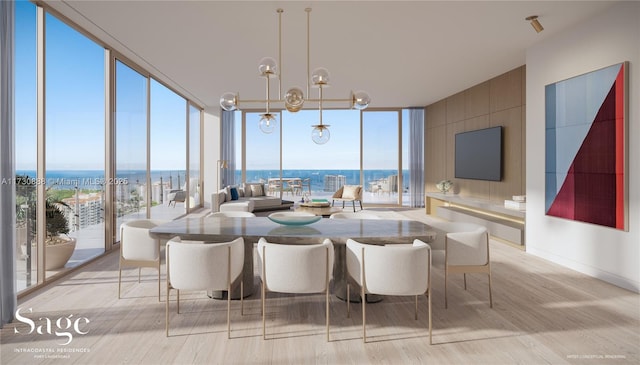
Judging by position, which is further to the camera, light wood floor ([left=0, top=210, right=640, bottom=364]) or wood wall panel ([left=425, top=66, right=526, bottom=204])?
wood wall panel ([left=425, top=66, right=526, bottom=204])

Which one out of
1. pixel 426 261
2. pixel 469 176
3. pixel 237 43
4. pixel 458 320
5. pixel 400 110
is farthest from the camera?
pixel 400 110

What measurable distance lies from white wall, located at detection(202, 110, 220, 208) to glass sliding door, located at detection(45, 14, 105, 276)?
4865 mm

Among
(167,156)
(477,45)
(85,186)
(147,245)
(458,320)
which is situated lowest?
(458,320)

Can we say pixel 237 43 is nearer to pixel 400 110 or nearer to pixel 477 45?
pixel 477 45

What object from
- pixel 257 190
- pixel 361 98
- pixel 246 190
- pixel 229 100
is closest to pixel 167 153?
pixel 246 190

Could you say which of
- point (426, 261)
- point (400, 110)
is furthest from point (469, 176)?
point (426, 261)

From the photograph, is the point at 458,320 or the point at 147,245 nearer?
the point at 458,320

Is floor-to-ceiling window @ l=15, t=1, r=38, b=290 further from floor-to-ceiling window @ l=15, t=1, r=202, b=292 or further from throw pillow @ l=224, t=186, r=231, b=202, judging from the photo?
throw pillow @ l=224, t=186, r=231, b=202

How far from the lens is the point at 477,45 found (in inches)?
185

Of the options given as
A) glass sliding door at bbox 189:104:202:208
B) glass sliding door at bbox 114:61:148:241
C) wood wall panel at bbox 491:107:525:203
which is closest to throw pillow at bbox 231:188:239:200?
glass sliding door at bbox 189:104:202:208

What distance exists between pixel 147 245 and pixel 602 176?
4.54 m

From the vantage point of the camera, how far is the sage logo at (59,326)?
2458 millimetres

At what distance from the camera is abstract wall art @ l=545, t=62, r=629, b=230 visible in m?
3.47

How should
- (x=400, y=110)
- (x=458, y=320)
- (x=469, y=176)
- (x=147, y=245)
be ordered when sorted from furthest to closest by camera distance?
(x=400, y=110) → (x=469, y=176) → (x=147, y=245) → (x=458, y=320)
